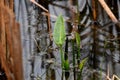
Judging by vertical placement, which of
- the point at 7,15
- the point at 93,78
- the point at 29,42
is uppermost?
the point at 7,15

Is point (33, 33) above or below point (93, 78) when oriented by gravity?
above

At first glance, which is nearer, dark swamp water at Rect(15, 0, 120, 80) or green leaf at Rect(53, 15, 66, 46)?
green leaf at Rect(53, 15, 66, 46)

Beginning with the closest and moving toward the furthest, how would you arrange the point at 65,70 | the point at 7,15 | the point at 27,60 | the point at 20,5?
the point at 7,15
the point at 65,70
the point at 27,60
the point at 20,5

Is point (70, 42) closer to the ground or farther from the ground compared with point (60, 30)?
closer to the ground

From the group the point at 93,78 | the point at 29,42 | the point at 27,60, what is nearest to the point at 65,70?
the point at 93,78

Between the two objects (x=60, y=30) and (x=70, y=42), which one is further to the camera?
(x=70, y=42)

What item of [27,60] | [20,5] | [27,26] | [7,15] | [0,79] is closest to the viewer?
[7,15]

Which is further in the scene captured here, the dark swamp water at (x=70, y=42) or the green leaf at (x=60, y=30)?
the dark swamp water at (x=70, y=42)

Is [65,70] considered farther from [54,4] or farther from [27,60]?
[54,4]
